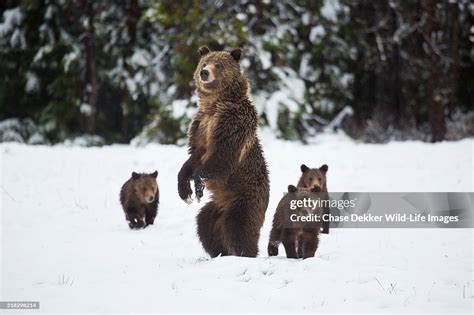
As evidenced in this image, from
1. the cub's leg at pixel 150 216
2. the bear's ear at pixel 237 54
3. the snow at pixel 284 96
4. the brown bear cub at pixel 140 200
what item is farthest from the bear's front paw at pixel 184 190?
the snow at pixel 284 96

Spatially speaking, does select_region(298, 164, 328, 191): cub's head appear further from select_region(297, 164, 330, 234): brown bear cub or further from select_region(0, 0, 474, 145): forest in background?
select_region(0, 0, 474, 145): forest in background

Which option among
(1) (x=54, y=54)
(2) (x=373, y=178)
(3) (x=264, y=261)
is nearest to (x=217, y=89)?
(3) (x=264, y=261)

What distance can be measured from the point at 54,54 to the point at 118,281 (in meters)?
17.6

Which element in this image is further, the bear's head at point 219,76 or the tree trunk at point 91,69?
the tree trunk at point 91,69

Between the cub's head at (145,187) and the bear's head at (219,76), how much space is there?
7.15ft

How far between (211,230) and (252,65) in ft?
40.4

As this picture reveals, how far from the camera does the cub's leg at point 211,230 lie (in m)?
5.68

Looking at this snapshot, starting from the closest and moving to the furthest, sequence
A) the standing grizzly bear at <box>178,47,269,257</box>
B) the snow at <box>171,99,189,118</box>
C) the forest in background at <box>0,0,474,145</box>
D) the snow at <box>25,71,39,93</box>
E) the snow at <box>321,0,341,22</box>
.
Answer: the standing grizzly bear at <box>178,47,269,257</box> → the snow at <box>171,99,189,118</box> → the forest in background at <box>0,0,474,145</box> → the snow at <box>321,0,341,22</box> → the snow at <box>25,71,39,93</box>

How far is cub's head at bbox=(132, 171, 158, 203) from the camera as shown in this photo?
24.8 feet

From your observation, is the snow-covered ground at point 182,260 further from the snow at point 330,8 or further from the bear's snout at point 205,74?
the snow at point 330,8

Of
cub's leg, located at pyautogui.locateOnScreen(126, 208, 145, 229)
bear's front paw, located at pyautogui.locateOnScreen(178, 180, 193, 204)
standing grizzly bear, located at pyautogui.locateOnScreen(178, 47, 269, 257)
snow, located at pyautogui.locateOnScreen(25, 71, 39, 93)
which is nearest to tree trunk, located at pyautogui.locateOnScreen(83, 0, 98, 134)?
snow, located at pyautogui.locateOnScreen(25, 71, 39, 93)

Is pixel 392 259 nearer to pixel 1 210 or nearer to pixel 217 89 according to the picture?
pixel 217 89

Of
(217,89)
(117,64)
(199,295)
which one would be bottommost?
(199,295)

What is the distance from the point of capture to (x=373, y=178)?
1029cm
